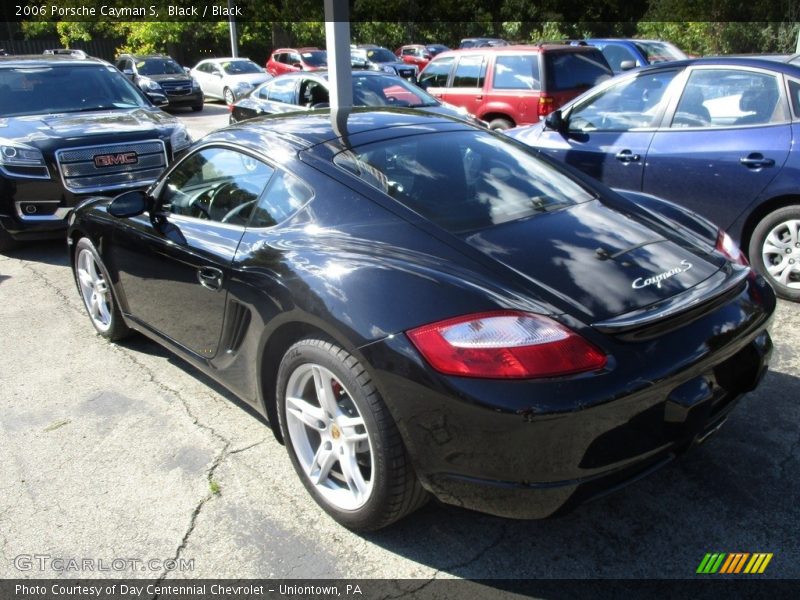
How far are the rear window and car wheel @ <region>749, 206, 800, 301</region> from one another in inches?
230

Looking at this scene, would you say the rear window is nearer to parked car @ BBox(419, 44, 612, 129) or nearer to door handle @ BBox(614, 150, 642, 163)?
Answer: parked car @ BBox(419, 44, 612, 129)

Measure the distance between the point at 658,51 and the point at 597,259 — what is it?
1489cm

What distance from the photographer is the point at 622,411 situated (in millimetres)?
2129

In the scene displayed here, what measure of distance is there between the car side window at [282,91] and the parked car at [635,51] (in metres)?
7.35

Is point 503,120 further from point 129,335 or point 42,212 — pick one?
point 129,335

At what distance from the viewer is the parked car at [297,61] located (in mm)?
21562

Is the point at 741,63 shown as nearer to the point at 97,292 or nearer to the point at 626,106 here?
the point at 626,106

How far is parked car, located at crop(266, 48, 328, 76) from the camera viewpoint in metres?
21.6

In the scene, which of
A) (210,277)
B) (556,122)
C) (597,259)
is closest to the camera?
(597,259)

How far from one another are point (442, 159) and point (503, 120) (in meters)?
7.89

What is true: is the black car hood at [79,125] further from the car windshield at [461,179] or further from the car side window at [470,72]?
the car side window at [470,72]

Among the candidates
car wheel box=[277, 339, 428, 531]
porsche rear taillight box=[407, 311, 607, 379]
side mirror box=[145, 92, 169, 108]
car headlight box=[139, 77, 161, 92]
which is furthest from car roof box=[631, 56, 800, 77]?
car headlight box=[139, 77, 161, 92]

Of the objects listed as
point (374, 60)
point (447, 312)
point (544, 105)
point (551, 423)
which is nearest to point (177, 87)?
point (374, 60)

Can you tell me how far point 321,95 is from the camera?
1045 cm
